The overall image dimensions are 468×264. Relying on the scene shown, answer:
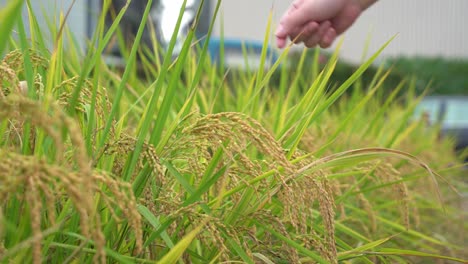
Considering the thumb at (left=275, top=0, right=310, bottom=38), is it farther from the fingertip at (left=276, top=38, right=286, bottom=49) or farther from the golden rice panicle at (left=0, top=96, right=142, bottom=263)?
the golden rice panicle at (left=0, top=96, right=142, bottom=263)

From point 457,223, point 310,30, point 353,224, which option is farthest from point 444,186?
point 310,30

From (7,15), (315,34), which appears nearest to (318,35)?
(315,34)

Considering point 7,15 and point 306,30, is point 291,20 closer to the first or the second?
point 306,30

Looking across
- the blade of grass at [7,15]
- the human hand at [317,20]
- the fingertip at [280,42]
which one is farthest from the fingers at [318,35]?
the blade of grass at [7,15]

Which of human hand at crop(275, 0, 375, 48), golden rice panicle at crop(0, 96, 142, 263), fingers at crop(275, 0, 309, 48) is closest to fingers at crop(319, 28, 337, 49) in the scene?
human hand at crop(275, 0, 375, 48)

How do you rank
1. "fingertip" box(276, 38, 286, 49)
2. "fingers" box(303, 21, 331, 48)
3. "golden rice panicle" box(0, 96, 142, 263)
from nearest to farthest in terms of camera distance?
"golden rice panicle" box(0, 96, 142, 263), "fingertip" box(276, 38, 286, 49), "fingers" box(303, 21, 331, 48)

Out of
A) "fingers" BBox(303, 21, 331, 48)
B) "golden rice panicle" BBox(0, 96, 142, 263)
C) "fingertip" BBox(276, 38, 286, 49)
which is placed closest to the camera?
"golden rice panicle" BBox(0, 96, 142, 263)

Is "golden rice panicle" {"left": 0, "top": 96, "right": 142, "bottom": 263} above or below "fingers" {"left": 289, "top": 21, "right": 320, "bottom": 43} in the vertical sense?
below

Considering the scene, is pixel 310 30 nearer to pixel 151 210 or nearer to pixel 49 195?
pixel 151 210

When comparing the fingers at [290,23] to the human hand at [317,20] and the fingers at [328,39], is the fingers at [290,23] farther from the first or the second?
the fingers at [328,39]
